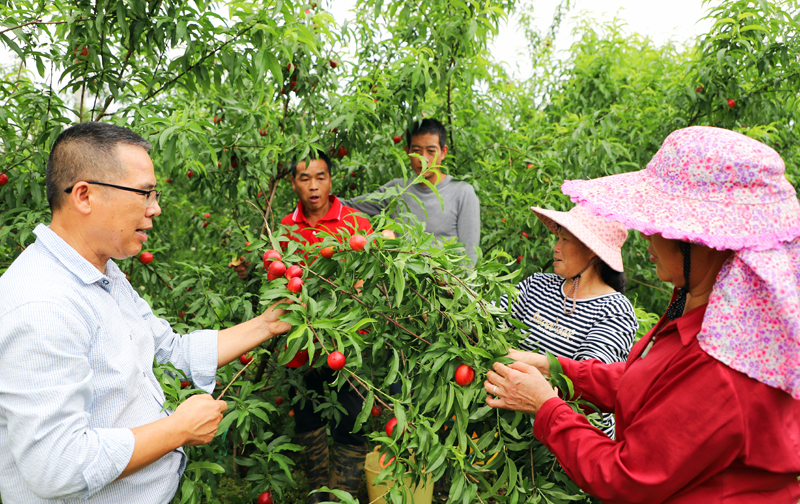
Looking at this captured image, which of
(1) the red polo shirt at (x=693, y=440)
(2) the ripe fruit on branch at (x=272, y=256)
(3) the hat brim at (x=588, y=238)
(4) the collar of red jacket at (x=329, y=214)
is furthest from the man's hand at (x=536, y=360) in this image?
(4) the collar of red jacket at (x=329, y=214)

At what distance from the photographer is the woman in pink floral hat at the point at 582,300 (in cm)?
206

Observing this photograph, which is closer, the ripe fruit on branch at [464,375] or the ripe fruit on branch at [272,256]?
the ripe fruit on branch at [464,375]

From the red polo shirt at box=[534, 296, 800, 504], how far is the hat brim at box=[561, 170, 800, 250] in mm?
218

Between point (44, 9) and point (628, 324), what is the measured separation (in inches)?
122

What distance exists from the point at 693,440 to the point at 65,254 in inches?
60.2

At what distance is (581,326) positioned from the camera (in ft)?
6.95

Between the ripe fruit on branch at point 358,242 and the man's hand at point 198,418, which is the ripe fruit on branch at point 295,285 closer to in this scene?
the ripe fruit on branch at point 358,242

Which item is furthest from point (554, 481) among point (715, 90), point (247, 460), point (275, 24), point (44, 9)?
point (715, 90)

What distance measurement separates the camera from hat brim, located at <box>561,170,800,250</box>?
104 centimetres

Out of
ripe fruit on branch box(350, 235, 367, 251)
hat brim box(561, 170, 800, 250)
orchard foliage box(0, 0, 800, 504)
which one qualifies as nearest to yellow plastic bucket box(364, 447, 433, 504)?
orchard foliage box(0, 0, 800, 504)

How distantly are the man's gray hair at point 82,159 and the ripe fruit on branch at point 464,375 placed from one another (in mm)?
1086

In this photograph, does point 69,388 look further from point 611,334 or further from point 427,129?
point 427,129

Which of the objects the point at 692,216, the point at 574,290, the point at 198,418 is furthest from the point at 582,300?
the point at 198,418

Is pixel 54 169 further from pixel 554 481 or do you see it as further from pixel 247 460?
pixel 554 481
